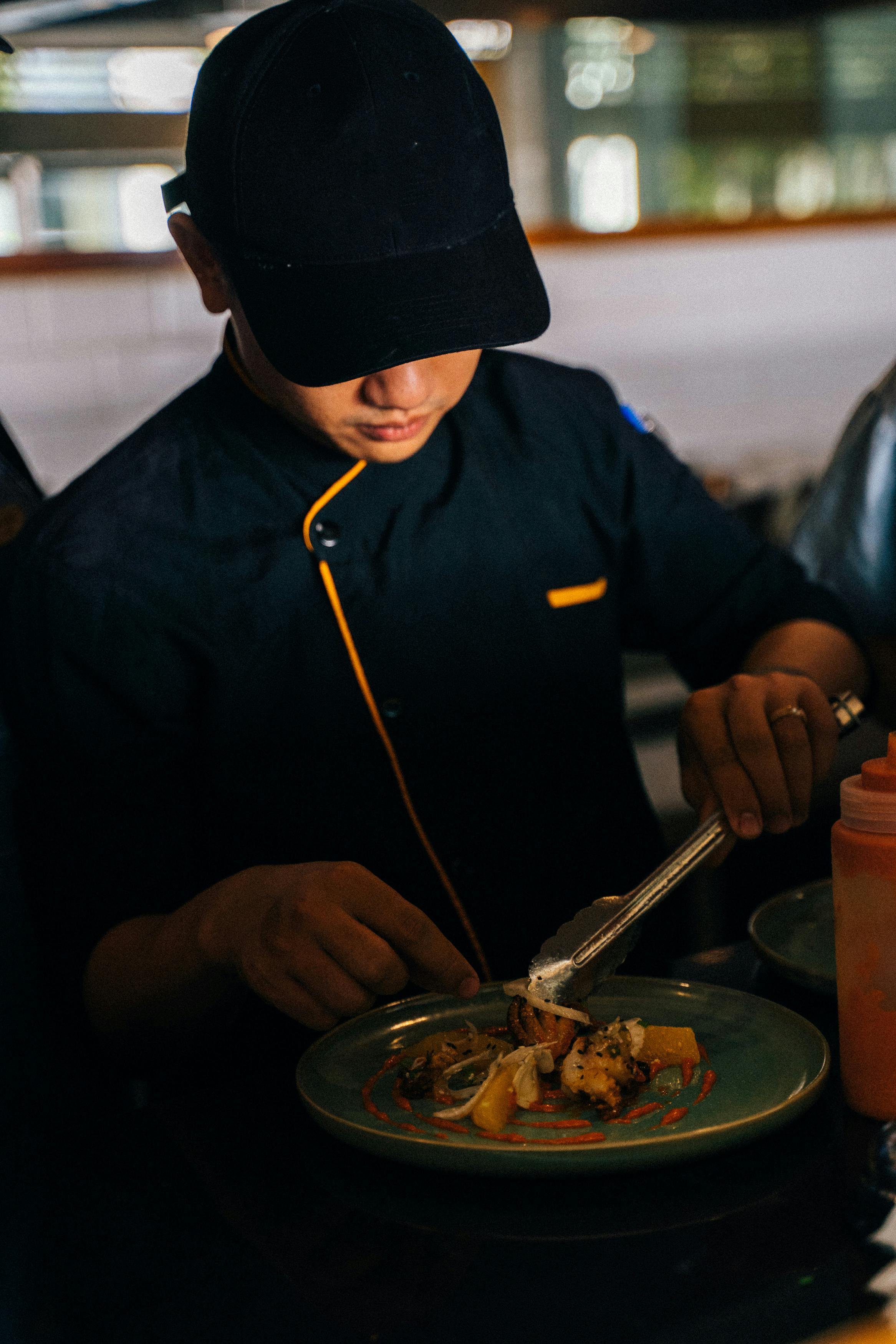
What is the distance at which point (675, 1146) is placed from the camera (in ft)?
2.60

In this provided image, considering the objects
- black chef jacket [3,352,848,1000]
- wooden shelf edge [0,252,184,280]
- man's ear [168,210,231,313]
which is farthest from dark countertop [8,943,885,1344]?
wooden shelf edge [0,252,184,280]

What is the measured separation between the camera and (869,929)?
2.80 feet

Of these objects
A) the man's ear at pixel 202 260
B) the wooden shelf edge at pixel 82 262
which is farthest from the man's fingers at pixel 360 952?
the wooden shelf edge at pixel 82 262

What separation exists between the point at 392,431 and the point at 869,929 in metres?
0.60

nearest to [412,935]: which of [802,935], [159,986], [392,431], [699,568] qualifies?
[159,986]

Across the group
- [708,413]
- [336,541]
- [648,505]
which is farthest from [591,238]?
[336,541]

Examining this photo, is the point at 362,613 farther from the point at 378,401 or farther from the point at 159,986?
the point at 159,986

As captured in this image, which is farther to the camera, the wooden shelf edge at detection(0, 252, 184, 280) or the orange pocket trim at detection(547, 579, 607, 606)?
the wooden shelf edge at detection(0, 252, 184, 280)

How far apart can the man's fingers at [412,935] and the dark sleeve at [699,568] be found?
0.73 m

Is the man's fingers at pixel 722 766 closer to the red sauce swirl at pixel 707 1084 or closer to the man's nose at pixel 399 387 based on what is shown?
the red sauce swirl at pixel 707 1084

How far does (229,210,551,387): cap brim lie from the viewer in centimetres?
109

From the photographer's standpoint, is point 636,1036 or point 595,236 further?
point 595,236

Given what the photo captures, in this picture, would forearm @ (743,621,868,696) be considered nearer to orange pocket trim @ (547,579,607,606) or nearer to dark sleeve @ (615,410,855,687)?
dark sleeve @ (615,410,855,687)

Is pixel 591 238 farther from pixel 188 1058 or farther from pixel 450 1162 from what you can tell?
pixel 450 1162
